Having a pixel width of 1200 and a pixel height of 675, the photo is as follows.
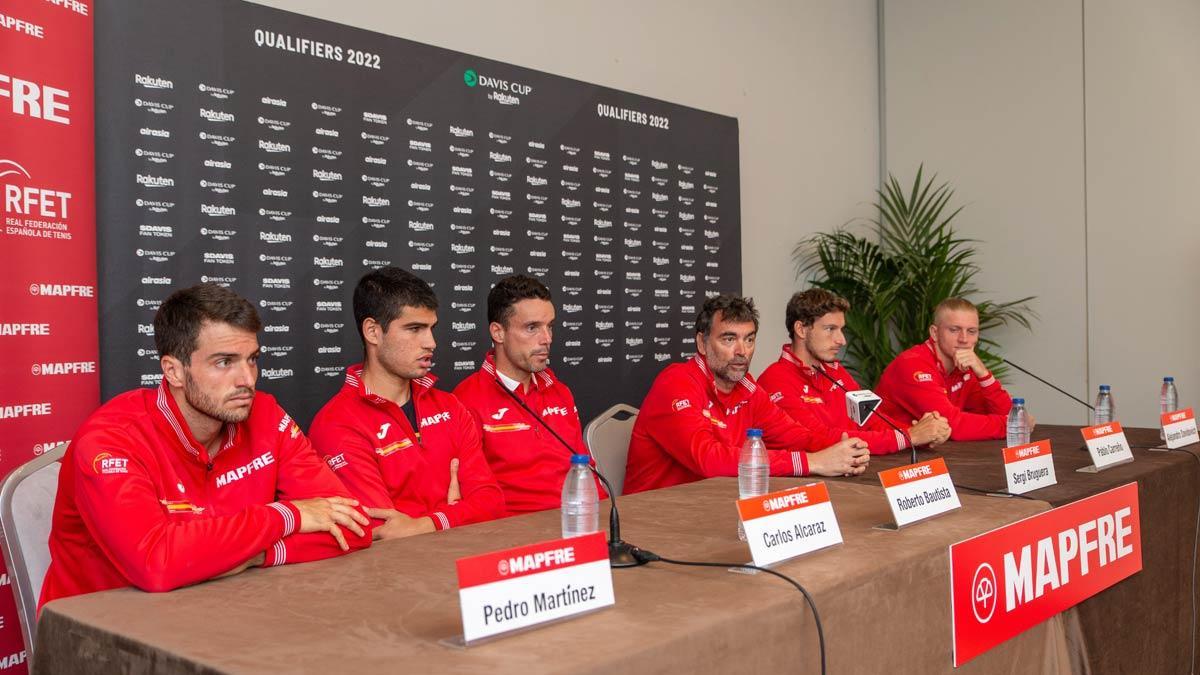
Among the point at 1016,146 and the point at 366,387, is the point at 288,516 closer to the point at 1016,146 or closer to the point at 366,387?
the point at 366,387

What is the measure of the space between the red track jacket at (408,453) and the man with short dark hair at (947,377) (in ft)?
5.81

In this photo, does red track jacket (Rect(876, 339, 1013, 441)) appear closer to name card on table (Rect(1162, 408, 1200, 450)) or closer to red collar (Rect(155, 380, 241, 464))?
name card on table (Rect(1162, 408, 1200, 450))

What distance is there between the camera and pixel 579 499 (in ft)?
4.87

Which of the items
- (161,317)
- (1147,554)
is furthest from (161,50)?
(1147,554)

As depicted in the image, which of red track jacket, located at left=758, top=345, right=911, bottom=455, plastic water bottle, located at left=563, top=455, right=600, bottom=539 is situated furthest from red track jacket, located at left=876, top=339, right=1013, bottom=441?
plastic water bottle, located at left=563, top=455, right=600, bottom=539

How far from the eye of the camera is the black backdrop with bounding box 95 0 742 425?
241 cm

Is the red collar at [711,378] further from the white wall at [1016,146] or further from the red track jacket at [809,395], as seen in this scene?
the white wall at [1016,146]

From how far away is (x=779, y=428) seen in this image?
118 inches

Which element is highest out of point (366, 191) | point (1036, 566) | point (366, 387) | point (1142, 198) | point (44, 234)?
point (1142, 198)

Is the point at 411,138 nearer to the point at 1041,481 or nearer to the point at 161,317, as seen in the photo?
the point at 161,317

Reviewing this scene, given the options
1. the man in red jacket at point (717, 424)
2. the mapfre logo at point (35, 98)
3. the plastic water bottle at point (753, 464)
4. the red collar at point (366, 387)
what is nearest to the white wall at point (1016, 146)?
the man in red jacket at point (717, 424)

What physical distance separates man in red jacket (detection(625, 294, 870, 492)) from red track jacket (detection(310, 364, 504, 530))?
0.57 m

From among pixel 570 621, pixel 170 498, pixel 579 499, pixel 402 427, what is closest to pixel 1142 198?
pixel 402 427

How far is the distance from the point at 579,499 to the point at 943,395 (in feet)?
7.32
